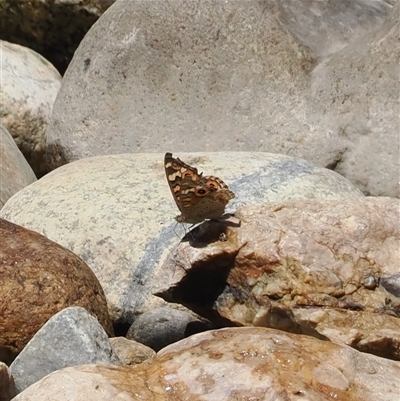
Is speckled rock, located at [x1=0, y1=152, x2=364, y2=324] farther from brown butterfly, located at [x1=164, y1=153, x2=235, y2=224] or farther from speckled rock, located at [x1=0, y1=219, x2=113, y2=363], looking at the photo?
brown butterfly, located at [x1=164, y1=153, x2=235, y2=224]

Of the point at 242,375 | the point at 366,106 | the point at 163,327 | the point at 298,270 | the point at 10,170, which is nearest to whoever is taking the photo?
the point at 242,375

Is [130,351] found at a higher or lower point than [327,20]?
lower

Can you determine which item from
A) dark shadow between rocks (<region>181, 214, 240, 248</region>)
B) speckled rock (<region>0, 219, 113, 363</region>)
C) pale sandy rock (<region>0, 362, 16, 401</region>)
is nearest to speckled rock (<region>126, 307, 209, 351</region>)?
speckled rock (<region>0, 219, 113, 363</region>)

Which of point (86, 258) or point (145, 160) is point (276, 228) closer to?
point (86, 258)

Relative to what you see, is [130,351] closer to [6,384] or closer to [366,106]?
[6,384]

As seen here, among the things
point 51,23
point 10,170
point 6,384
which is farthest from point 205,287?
point 51,23
